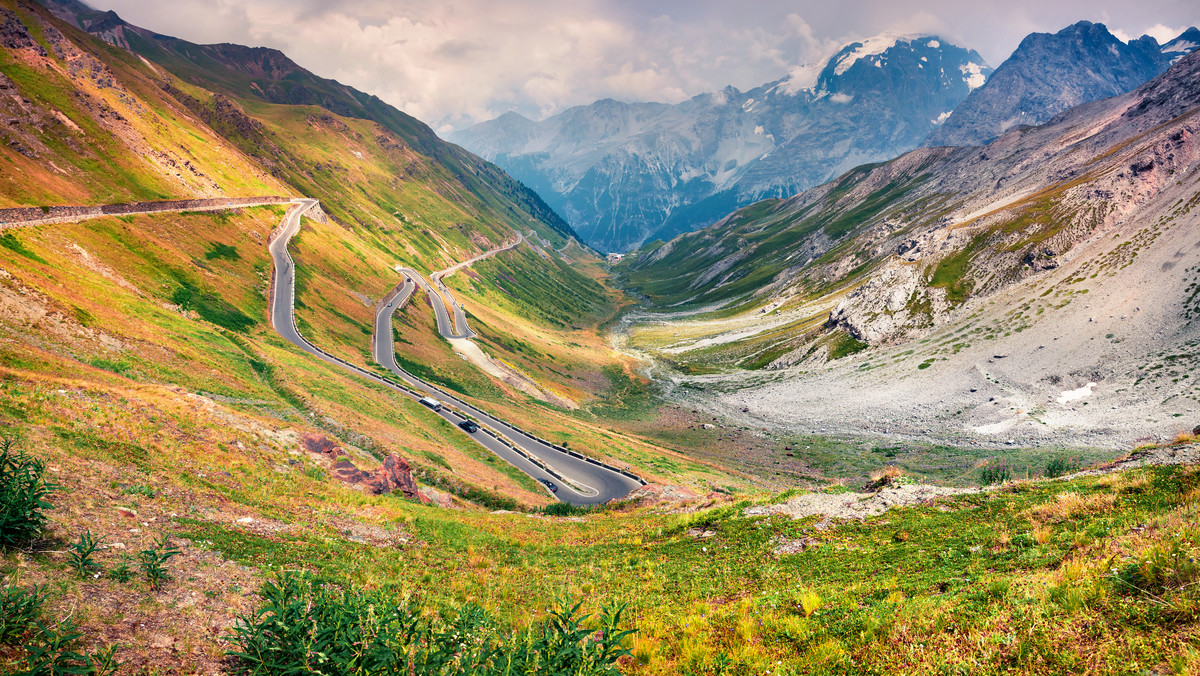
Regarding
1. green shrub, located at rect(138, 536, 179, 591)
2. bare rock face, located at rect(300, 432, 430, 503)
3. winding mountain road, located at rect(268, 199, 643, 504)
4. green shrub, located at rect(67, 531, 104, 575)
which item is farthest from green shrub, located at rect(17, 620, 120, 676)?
winding mountain road, located at rect(268, 199, 643, 504)

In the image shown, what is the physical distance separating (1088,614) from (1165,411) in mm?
71741

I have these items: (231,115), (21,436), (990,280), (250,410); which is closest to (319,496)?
(21,436)

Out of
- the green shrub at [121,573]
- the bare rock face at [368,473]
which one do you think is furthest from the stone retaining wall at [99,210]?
the green shrub at [121,573]

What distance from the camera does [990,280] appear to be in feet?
303

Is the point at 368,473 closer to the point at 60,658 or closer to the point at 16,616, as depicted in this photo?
the point at 16,616

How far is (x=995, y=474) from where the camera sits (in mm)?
37812

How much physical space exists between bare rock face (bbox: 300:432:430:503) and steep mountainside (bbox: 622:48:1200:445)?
212ft

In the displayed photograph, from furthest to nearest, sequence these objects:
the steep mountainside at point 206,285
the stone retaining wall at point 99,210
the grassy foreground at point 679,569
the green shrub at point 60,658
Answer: the stone retaining wall at point 99,210 → the steep mountainside at point 206,285 → the grassy foreground at point 679,569 → the green shrub at point 60,658

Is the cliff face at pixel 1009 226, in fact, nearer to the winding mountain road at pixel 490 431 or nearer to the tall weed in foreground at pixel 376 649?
the winding mountain road at pixel 490 431

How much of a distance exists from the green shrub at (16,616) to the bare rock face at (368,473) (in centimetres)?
1948

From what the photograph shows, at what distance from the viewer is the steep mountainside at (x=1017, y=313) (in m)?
60.7

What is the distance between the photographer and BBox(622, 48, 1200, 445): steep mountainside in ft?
199

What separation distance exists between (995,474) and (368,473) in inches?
1919

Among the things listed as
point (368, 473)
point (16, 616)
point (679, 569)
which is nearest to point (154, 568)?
point (16, 616)
